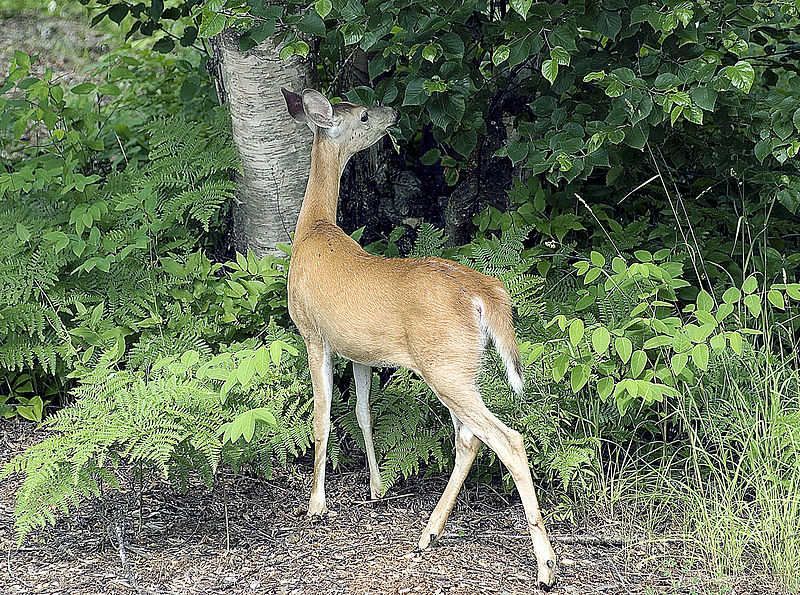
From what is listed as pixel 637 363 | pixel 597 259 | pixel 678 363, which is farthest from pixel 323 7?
pixel 678 363

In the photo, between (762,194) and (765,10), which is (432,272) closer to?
(762,194)

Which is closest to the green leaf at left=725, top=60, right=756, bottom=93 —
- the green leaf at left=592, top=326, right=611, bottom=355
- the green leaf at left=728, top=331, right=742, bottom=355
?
the green leaf at left=728, top=331, right=742, bottom=355

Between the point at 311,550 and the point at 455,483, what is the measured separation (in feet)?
2.18

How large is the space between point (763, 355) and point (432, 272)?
67.3 inches

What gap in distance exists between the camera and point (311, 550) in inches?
161

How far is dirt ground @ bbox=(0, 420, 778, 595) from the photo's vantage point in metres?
3.81

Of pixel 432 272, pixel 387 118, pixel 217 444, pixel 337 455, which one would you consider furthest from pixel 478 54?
pixel 217 444

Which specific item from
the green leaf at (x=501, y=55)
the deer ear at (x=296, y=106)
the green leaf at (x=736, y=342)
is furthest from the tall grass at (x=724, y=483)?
the deer ear at (x=296, y=106)

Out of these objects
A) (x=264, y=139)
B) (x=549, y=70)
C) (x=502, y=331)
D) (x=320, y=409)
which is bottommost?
(x=320, y=409)

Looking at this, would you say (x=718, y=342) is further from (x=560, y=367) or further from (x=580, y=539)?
(x=580, y=539)

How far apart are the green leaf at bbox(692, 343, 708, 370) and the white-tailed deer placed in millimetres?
688

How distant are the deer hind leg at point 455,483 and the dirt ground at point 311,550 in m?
0.07

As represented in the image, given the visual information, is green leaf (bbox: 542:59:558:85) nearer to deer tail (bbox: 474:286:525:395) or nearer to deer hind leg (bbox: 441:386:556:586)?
deer tail (bbox: 474:286:525:395)

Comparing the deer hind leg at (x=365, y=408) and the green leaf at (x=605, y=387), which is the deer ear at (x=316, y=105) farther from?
the green leaf at (x=605, y=387)
